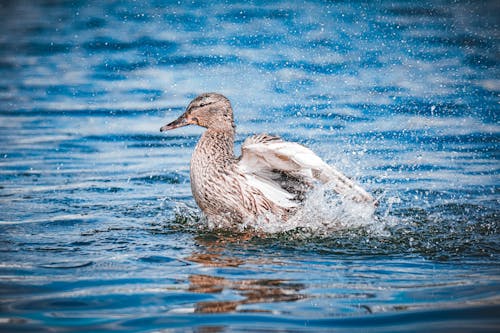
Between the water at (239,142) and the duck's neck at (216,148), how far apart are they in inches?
23.6

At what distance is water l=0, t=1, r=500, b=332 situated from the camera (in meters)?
3.78

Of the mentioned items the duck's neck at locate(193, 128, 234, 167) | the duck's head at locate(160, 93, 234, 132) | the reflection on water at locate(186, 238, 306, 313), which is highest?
the duck's head at locate(160, 93, 234, 132)

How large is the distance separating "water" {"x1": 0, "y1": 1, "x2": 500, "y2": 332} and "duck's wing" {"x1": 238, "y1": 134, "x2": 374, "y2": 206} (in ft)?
1.12

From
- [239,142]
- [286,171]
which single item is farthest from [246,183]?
[239,142]

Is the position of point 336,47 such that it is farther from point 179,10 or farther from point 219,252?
point 219,252

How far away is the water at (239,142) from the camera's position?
378cm

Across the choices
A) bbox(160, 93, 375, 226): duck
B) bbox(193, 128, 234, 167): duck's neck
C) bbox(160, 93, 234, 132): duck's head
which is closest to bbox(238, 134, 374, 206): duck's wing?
bbox(160, 93, 375, 226): duck

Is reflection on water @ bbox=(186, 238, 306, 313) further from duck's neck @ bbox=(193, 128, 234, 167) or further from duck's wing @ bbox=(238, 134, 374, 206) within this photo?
duck's neck @ bbox=(193, 128, 234, 167)

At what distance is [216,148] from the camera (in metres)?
5.57

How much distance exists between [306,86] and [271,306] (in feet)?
27.1

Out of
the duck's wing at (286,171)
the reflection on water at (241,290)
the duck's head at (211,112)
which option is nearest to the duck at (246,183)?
the duck's wing at (286,171)

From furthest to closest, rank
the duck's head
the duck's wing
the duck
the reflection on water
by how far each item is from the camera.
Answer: the duck's head, the duck, the duck's wing, the reflection on water

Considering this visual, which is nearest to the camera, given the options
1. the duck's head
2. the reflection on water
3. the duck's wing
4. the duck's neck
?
the reflection on water

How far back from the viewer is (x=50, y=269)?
4355 mm
